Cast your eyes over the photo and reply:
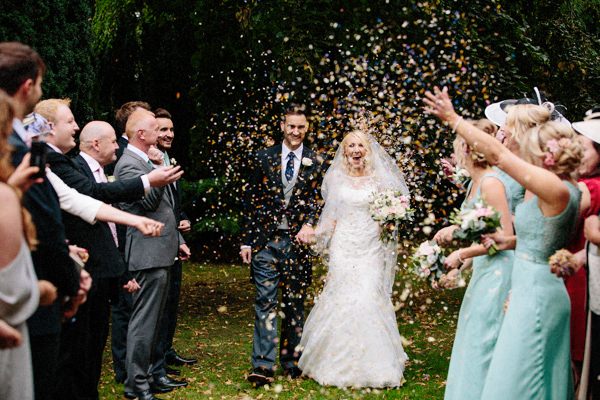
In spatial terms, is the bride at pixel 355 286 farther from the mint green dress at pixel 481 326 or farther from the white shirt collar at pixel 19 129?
the white shirt collar at pixel 19 129

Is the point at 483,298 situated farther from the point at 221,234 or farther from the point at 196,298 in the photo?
the point at 221,234

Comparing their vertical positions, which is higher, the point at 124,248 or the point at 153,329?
the point at 124,248

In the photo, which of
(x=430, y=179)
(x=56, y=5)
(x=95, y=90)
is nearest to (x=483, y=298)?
(x=430, y=179)

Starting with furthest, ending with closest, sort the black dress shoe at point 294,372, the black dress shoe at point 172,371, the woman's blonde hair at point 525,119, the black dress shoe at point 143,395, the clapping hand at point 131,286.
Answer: the black dress shoe at point 172,371
the black dress shoe at point 294,372
the black dress shoe at point 143,395
the clapping hand at point 131,286
the woman's blonde hair at point 525,119

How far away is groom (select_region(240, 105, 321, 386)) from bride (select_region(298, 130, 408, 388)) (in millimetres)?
186

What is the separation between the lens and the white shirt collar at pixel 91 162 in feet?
19.8

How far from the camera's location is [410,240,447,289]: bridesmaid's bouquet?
590 centimetres

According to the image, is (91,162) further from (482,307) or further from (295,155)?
(482,307)

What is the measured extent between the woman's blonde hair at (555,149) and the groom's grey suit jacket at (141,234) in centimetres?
323

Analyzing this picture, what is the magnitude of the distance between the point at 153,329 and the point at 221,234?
12598mm

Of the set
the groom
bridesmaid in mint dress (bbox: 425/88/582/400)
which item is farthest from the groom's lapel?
bridesmaid in mint dress (bbox: 425/88/582/400)

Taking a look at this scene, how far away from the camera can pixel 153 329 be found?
6734 mm

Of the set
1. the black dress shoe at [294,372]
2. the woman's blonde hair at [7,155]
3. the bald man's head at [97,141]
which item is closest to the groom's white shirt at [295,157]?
the black dress shoe at [294,372]

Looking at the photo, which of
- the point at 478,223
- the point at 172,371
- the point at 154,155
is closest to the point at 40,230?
the point at 478,223
